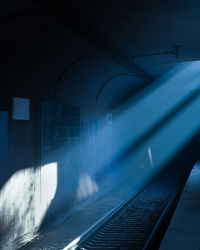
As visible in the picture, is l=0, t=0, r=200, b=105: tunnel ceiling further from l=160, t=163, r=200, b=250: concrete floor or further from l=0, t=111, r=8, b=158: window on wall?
l=160, t=163, r=200, b=250: concrete floor

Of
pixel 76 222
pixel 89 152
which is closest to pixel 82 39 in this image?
pixel 76 222

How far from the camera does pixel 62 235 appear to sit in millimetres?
8172

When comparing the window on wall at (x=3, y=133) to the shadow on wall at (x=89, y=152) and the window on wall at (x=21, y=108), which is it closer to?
the window on wall at (x=21, y=108)

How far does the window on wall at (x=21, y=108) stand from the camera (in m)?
7.32

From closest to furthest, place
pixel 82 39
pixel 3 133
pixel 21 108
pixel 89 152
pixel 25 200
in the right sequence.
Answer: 1. pixel 3 133
2. pixel 82 39
3. pixel 21 108
4. pixel 25 200
5. pixel 89 152

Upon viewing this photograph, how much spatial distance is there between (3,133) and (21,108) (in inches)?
32.7

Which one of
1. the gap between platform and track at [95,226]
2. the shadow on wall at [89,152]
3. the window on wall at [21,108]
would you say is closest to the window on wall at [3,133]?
the window on wall at [21,108]

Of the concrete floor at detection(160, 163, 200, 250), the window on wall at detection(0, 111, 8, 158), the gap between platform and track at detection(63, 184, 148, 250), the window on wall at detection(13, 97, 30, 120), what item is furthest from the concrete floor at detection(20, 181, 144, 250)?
the window on wall at detection(13, 97, 30, 120)

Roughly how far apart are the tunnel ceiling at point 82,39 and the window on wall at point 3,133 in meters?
0.67

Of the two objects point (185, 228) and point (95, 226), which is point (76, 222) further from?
point (185, 228)

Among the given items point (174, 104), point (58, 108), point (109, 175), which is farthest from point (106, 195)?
point (174, 104)

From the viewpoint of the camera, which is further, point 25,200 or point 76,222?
point 76,222

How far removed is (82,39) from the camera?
24.3ft

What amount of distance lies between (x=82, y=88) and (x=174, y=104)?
46.4 feet
